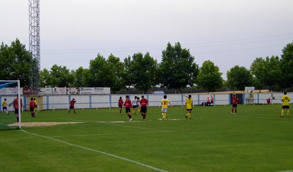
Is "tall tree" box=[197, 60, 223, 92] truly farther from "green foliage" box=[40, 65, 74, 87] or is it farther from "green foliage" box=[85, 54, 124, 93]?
"green foliage" box=[40, 65, 74, 87]

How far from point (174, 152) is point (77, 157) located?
2937 mm

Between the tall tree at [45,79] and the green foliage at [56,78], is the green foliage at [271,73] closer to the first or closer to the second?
the green foliage at [56,78]

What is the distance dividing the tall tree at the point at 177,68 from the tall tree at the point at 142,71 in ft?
9.09

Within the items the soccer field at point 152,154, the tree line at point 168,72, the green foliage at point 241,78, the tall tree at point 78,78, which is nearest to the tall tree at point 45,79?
the tall tree at point 78,78

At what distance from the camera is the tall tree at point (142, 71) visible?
3103 inches

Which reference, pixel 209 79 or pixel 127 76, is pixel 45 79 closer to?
pixel 127 76

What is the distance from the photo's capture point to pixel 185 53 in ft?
275

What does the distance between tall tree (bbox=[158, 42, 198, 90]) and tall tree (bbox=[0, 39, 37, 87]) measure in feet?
91.9

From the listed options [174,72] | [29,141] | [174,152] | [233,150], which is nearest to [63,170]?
[174,152]

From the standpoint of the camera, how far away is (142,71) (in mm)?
78812

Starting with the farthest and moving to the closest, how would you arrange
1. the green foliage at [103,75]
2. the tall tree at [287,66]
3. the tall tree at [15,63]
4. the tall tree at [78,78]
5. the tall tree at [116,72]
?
the tall tree at [78,78]
the tall tree at [287,66]
the tall tree at [116,72]
the green foliage at [103,75]
the tall tree at [15,63]

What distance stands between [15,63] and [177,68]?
33.9 m

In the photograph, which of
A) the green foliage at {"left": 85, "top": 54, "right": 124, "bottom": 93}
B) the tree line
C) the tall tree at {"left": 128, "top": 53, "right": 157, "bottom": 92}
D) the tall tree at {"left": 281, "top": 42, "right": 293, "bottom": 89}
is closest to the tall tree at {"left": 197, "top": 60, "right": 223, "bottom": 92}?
the tree line

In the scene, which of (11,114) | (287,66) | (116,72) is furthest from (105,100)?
(287,66)
